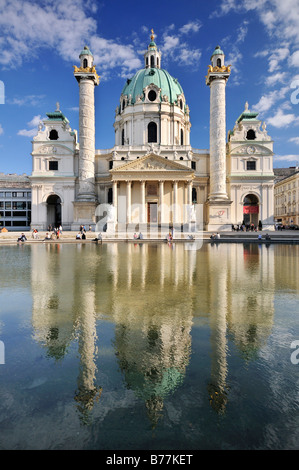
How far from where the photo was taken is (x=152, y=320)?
6176 mm

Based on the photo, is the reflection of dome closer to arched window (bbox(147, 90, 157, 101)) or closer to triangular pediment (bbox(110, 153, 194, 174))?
triangular pediment (bbox(110, 153, 194, 174))

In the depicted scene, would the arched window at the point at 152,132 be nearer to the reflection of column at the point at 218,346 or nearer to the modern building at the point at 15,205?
the modern building at the point at 15,205

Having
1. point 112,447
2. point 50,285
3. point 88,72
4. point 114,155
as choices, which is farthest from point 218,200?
point 112,447

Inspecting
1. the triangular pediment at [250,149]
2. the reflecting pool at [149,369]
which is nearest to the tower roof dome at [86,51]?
the triangular pediment at [250,149]

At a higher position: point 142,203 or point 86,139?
point 86,139

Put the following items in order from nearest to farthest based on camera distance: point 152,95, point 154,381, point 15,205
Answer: point 154,381 → point 152,95 → point 15,205

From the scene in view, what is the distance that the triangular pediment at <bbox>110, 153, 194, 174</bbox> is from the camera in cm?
4069

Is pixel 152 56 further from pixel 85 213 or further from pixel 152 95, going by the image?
pixel 85 213

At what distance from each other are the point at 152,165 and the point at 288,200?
108ft

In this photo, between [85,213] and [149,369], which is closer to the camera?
[149,369]

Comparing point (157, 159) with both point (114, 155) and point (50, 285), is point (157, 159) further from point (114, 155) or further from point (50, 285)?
point (50, 285)

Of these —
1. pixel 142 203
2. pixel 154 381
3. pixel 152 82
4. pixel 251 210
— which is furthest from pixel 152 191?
pixel 154 381

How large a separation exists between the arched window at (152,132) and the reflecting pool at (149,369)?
143 feet

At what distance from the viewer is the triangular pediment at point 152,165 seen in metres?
40.7
